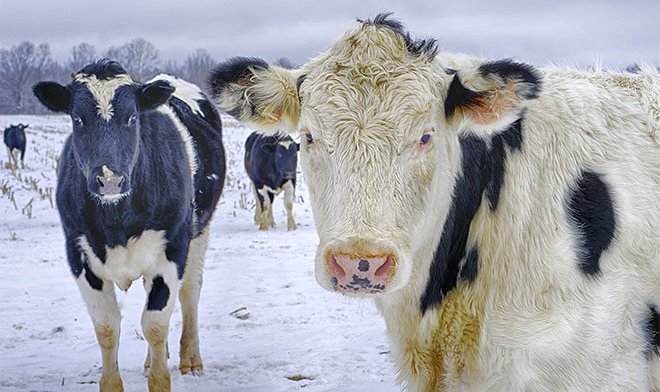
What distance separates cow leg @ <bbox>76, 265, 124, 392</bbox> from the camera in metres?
4.83

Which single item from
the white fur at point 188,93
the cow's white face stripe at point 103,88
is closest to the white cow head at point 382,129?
the cow's white face stripe at point 103,88

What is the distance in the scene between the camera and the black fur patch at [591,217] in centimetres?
299

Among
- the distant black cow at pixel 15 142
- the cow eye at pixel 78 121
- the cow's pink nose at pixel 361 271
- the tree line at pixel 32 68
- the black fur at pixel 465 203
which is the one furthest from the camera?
the tree line at pixel 32 68

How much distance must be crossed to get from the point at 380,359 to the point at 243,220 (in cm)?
884

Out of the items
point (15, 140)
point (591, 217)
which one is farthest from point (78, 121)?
point (15, 140)

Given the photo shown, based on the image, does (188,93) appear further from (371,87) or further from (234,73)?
(371,87)

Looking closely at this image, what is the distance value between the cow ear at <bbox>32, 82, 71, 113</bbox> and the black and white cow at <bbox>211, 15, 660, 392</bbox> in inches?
91.9

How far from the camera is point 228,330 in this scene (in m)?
6.46

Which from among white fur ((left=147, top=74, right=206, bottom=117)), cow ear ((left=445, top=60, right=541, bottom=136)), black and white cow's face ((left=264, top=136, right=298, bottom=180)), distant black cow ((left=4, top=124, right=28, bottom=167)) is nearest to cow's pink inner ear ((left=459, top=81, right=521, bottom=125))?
cow ear ((left=445, top=60, right=541, bottom=136))

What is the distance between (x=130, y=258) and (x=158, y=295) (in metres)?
0.33

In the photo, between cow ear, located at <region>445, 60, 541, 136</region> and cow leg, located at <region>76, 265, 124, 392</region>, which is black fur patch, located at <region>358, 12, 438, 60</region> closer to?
cow ear, located at <region>445, 60, 541, 136</region>

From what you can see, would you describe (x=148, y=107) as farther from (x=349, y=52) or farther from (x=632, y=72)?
(x=632, y=72)

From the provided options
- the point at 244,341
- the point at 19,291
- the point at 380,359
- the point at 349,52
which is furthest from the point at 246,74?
the point at 19,291

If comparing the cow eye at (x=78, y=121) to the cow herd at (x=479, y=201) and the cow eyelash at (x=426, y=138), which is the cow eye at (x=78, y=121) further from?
the cow eyelash at (x=426, y=138)
